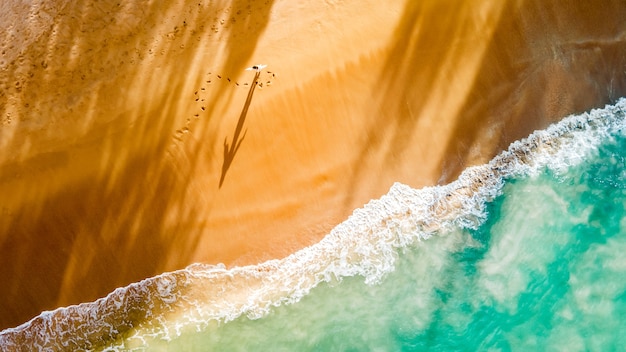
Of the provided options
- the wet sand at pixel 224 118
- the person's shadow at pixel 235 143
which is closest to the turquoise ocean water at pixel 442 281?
the wet sand at pixel 224 118

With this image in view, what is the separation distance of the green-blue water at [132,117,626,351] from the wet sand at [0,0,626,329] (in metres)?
1.04

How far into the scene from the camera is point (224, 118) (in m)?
7.41

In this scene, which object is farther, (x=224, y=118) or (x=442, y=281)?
(x=442, y=281)

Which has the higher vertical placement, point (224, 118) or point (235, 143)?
point (224, 118)

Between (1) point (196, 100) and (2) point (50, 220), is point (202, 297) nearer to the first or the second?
(2) point (50, 220)

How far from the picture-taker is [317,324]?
7.62 metres

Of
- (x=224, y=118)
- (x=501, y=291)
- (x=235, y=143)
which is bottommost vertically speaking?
(x=501, y=291)

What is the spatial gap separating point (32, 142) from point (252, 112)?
3247 mm

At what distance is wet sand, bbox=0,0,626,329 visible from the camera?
23.6 feet

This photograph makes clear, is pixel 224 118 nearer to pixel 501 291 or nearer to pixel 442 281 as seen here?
pixel 442 281

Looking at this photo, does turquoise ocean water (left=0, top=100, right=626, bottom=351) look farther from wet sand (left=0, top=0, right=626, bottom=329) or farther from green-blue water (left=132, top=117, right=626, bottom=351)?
wet sand (left=0, top=0, right=626, bottom=329)

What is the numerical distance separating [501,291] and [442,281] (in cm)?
99

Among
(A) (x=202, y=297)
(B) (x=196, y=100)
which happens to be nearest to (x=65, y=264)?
(A) (x=202, y=297)

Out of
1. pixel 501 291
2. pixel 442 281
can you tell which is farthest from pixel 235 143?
pixel 501 291
